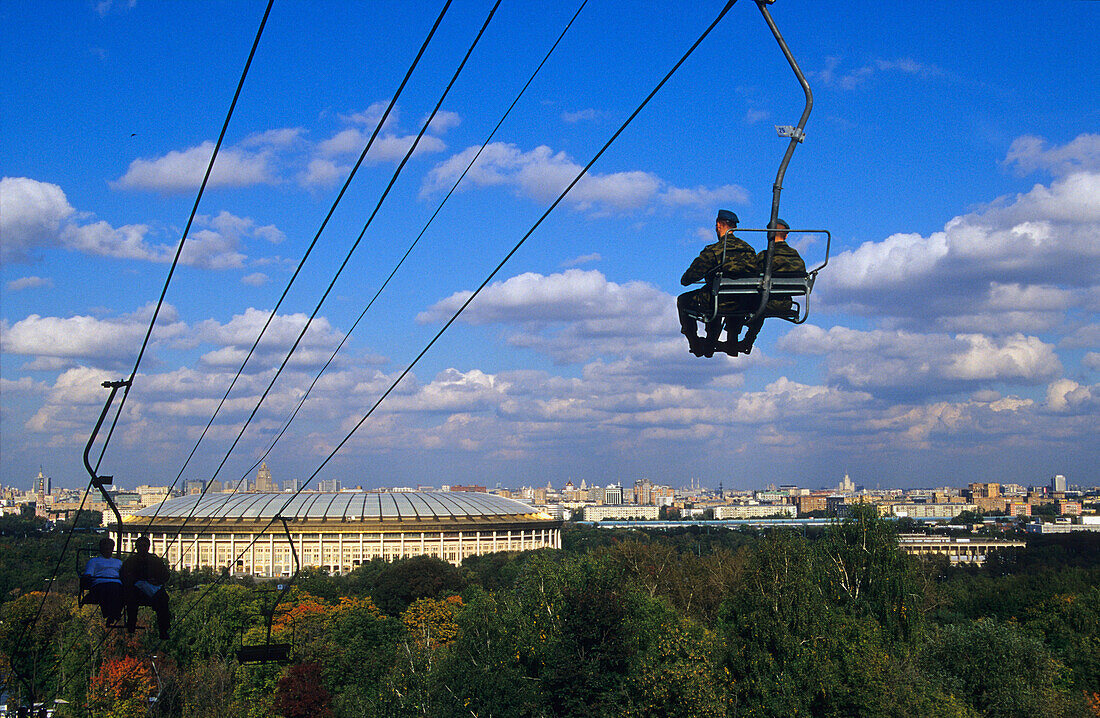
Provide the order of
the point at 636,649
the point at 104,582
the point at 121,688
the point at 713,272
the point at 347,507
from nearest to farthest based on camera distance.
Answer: the point at 713,272
the point at 104,582
the point at 636,649
the point at 121,688
the point at 347,507

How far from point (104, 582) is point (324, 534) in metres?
102

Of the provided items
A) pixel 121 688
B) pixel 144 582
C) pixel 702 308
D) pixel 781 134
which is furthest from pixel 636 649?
pixel 781 134

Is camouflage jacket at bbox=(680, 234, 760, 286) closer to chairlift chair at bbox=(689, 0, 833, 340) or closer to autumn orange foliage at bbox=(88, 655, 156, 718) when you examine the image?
chairlift chair at bbox=(689, 0, 833, 340)

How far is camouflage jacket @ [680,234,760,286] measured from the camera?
986cm

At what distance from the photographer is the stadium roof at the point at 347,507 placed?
388 feet

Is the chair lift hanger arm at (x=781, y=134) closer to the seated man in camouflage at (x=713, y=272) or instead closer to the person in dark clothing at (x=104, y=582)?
the seated man in camouflage at (x=713, y=272)

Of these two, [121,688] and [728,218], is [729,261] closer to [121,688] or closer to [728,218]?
[728,218]

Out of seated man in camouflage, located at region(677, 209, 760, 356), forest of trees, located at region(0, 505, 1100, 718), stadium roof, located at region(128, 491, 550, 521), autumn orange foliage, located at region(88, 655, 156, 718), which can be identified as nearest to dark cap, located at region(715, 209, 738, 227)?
seated man in camouflage, located at region(677, 209, 760, 356)

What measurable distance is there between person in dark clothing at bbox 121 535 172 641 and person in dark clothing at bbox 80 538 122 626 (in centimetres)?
13

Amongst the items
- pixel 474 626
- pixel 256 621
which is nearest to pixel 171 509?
pixel 256 621

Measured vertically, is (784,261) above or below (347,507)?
above

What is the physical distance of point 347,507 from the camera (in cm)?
12288

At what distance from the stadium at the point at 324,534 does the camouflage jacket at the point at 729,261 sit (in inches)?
4112

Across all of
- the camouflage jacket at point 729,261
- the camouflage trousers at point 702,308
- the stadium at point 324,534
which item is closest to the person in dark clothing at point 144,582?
the camouflage trousers at point 702,308
